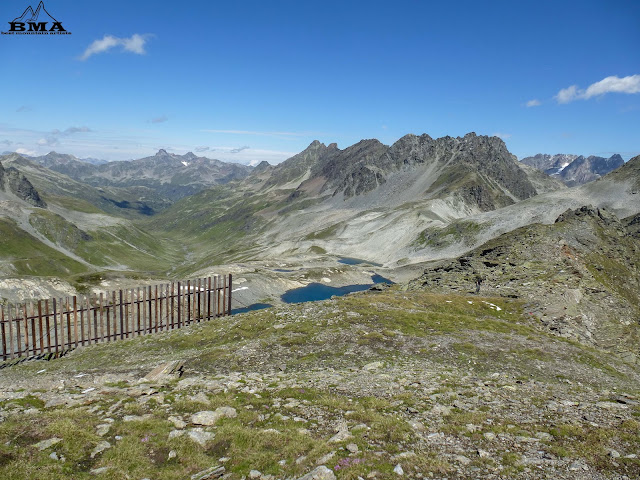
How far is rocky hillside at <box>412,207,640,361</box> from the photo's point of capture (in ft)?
139

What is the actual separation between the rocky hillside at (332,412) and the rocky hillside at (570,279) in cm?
1297

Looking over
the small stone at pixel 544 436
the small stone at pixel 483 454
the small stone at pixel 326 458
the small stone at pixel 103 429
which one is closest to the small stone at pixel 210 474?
the small stone at pixel 326 458

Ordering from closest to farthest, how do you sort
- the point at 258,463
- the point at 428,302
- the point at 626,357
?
1. the point at 258,463
2. the point at 626,357
3. the point at 428,302

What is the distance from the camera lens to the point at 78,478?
11383 millimetres

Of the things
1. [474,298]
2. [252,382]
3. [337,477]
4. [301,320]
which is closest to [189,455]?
[337,477]

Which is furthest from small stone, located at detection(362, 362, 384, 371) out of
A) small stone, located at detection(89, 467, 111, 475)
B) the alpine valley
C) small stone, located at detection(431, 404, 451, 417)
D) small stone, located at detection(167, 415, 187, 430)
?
small stone, located at detection(89, 467, 111, 475)

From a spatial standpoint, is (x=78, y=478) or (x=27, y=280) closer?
(x=78, y=478)

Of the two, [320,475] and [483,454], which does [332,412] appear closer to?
[320,475]

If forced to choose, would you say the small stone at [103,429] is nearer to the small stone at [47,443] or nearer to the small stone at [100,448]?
the small stone at [100,448]

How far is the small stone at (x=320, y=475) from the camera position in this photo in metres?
11.4

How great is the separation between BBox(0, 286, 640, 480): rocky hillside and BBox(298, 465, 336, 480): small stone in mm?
39

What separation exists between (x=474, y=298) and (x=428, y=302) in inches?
318

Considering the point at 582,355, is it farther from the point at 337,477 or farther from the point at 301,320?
the point at 337,477

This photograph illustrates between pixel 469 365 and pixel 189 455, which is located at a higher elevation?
pixel 189 455
